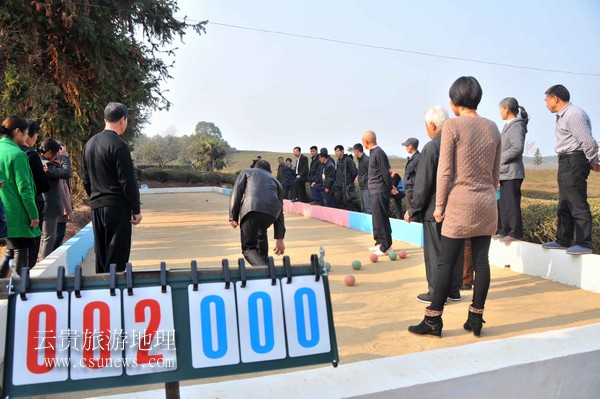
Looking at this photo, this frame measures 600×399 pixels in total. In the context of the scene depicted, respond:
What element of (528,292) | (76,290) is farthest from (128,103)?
(76,290)

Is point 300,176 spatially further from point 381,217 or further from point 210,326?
point 210,326

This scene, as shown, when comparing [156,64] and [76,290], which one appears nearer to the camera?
[76,290]

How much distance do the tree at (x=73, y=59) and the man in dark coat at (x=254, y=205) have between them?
8410 mm

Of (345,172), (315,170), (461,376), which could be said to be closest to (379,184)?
(461,376)

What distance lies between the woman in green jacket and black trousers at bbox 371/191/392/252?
4271 millimetres

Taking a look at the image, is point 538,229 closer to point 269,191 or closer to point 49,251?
point 269,191

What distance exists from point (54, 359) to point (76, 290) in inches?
9.6

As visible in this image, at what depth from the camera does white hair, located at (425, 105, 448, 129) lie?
4285mm

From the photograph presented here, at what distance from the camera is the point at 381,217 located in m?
6.75

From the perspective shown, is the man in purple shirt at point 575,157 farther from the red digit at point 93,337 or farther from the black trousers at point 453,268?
the red digit at point 93,337

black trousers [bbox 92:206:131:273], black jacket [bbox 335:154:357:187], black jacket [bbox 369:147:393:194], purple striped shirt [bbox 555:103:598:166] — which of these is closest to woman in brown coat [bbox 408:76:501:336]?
purple striped shirt [bbox 555:103:598:166]

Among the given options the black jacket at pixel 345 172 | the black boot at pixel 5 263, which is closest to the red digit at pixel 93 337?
the black boot at pixel 5 263

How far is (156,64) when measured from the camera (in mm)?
14820

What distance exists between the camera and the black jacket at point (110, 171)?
379 centimetres
